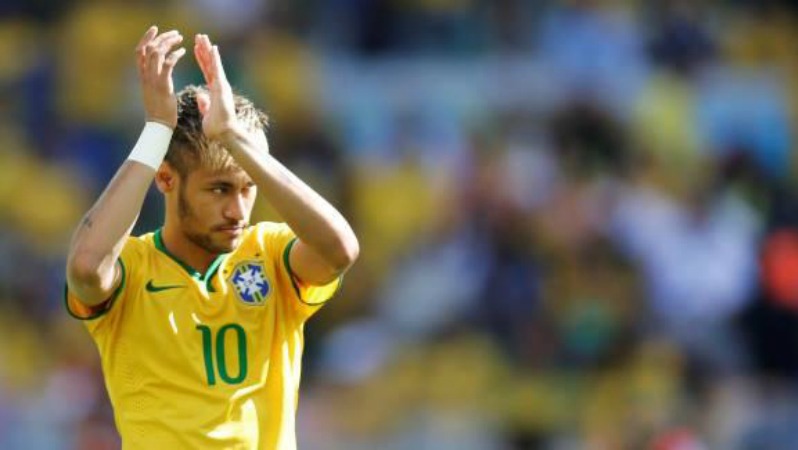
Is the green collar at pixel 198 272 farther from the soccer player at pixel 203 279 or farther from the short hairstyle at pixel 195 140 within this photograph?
the short hairstyle at pixel 195 140

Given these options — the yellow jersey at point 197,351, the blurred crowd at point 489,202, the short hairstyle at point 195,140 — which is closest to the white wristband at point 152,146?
the short hairstyle at point 195,140

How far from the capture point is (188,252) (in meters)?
5.17

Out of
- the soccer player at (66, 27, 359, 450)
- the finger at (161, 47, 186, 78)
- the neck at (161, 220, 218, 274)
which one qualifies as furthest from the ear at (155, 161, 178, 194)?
the finger at (161, 47, 186, 78)

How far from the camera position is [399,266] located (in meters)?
11.8

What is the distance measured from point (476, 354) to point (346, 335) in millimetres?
874

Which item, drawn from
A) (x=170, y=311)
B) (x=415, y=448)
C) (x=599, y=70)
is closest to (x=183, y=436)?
(x=170, y=311)

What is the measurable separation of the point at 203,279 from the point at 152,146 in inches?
18.3

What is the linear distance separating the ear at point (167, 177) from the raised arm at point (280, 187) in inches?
8.3

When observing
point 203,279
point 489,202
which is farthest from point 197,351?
point 489,202

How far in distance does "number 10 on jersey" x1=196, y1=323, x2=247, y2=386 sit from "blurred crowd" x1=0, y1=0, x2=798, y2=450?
4.98m

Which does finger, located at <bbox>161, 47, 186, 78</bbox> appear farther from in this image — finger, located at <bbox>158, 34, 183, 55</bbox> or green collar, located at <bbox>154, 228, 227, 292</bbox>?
green collar, located at <bbox>154, 228, 227, 292</bbox>

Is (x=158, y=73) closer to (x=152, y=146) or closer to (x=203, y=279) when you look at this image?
(x=152, y=146)

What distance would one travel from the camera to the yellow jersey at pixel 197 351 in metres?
5.03

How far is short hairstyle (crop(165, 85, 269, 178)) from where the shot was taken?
5012 millimetres
